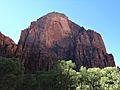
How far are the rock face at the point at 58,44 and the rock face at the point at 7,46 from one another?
328cm

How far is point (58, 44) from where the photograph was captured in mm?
176625

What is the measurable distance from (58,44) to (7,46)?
3188 centimetres

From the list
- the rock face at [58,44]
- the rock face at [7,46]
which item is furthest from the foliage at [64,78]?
the rock face at [7,46]

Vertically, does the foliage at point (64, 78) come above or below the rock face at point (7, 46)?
below

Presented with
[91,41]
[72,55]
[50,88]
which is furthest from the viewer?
[91,41]

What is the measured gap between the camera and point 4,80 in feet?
242

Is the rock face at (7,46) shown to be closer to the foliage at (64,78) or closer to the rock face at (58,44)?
the rock face at (58,44)

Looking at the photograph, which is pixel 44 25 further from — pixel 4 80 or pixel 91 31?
pixel 4 80

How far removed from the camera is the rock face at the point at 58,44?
161 m

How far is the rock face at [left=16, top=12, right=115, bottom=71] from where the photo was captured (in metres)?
161

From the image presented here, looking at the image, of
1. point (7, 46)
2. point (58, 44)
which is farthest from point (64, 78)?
point (58, 44)

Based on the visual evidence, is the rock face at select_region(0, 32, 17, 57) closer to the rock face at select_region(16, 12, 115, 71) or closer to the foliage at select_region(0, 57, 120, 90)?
the rock face at select_region(16, 12, 115, 71)

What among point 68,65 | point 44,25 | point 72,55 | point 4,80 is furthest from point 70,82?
point 44,25

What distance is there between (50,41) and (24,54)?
807 inches
